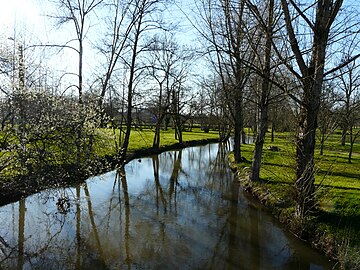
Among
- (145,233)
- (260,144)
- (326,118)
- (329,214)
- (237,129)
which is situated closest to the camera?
(329,214)

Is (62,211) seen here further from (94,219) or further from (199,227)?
(199,227)

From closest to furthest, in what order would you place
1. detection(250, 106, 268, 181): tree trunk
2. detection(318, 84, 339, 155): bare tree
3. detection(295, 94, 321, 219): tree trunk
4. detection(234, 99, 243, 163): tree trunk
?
detection(295, 94, 321, 219): tree trunk < detection(318, 84, 339, 155): bare tree < detection(250, 106, 268, 181): tree trunk < detection(234, 99, 243, 163): tree trunk

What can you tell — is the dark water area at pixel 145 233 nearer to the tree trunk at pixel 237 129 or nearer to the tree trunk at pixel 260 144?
the tree trunk at pixel 260 144

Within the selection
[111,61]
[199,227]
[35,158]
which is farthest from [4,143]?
[111,61]

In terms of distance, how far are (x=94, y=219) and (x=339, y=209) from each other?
6.53 metres

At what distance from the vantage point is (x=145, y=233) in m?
7.91

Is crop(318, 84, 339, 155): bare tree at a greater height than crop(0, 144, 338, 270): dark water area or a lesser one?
greater

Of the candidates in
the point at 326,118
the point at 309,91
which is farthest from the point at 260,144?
the point at 309,91

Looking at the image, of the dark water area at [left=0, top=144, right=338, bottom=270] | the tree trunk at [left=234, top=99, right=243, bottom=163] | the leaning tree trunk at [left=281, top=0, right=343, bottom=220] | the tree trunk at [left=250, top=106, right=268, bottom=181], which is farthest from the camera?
the tree trunk at [left=234, top=99, right=243, bottom=163]

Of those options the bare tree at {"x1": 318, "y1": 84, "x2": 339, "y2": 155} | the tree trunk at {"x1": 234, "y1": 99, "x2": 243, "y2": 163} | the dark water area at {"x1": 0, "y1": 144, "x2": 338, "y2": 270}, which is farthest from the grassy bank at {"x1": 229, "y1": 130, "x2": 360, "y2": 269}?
the tree trunk at {"x1": 234, "y1": 99, "x2": 243, "y2": 163}

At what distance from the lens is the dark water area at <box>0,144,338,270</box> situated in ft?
21.1

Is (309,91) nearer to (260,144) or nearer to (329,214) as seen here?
(329,214)

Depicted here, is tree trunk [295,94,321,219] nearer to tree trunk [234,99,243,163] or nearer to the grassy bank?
the grassy bank

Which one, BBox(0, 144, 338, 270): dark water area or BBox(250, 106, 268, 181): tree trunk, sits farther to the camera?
BBox(250, 106, 268, 181): tree trunk
